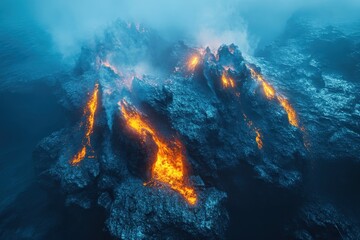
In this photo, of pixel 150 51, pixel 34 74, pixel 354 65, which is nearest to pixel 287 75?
pixel 354 65

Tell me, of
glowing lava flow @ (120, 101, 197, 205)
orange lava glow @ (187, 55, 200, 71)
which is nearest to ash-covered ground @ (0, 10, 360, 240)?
glowing lava flow @ (120, 101, 197, 205)

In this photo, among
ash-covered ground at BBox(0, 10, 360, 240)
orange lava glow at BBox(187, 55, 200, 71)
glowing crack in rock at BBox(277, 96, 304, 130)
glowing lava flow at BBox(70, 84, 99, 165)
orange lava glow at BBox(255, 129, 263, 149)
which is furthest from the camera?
orange lava glow at BBox(187, 55, 200, 71)

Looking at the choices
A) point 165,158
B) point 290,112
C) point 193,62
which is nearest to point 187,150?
point 165,158

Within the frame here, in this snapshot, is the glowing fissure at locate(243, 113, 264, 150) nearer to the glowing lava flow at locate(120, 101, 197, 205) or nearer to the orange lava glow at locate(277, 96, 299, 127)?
the orange lava glow at locate(277, 96, 299, 127)

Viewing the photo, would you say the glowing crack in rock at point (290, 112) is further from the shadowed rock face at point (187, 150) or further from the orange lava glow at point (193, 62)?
the orange lava glow at point (193, 62)

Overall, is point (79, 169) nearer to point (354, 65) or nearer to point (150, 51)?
point (150, 51)

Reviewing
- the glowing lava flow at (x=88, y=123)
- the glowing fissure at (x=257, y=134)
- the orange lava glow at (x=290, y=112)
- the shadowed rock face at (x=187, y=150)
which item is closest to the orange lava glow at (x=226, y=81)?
the shadowed rock face at (x=187, y=150)

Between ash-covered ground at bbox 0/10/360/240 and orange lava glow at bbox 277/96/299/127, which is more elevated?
orange lava glow at bbox 277/96/299/127
